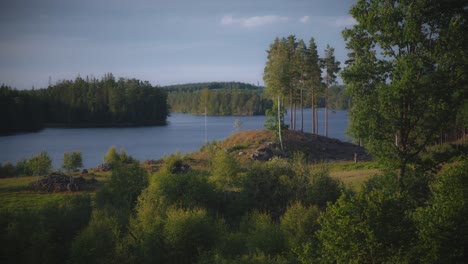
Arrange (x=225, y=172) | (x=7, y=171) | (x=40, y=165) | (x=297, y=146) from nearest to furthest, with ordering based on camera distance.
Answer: (x=225, y=172) → (x=40, y=165) → (x=7, y=171) → (x=297, y=146)

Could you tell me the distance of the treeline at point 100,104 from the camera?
13300 cm

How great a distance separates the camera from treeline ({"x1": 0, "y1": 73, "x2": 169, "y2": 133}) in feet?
436

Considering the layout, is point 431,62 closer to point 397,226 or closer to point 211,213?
point 397,226

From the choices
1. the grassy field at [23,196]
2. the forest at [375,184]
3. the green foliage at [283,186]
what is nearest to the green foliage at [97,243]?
the forest at [375,184]

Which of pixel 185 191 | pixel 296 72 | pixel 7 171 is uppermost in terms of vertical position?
pixel 296 72

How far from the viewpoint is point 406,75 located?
1831 centimetres

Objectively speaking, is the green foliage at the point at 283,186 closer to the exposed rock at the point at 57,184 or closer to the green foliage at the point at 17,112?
the exposed rock at the point at 57,184

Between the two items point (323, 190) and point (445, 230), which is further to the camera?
point (323, 190)

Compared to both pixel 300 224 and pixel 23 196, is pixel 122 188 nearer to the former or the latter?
pixel 23 196

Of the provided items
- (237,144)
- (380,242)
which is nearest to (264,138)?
(237,144)

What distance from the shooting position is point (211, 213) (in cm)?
2816

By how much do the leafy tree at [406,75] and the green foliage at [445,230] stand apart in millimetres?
6036

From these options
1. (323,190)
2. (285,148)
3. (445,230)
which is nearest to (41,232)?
(323,190)

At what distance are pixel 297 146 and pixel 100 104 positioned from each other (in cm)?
10110
